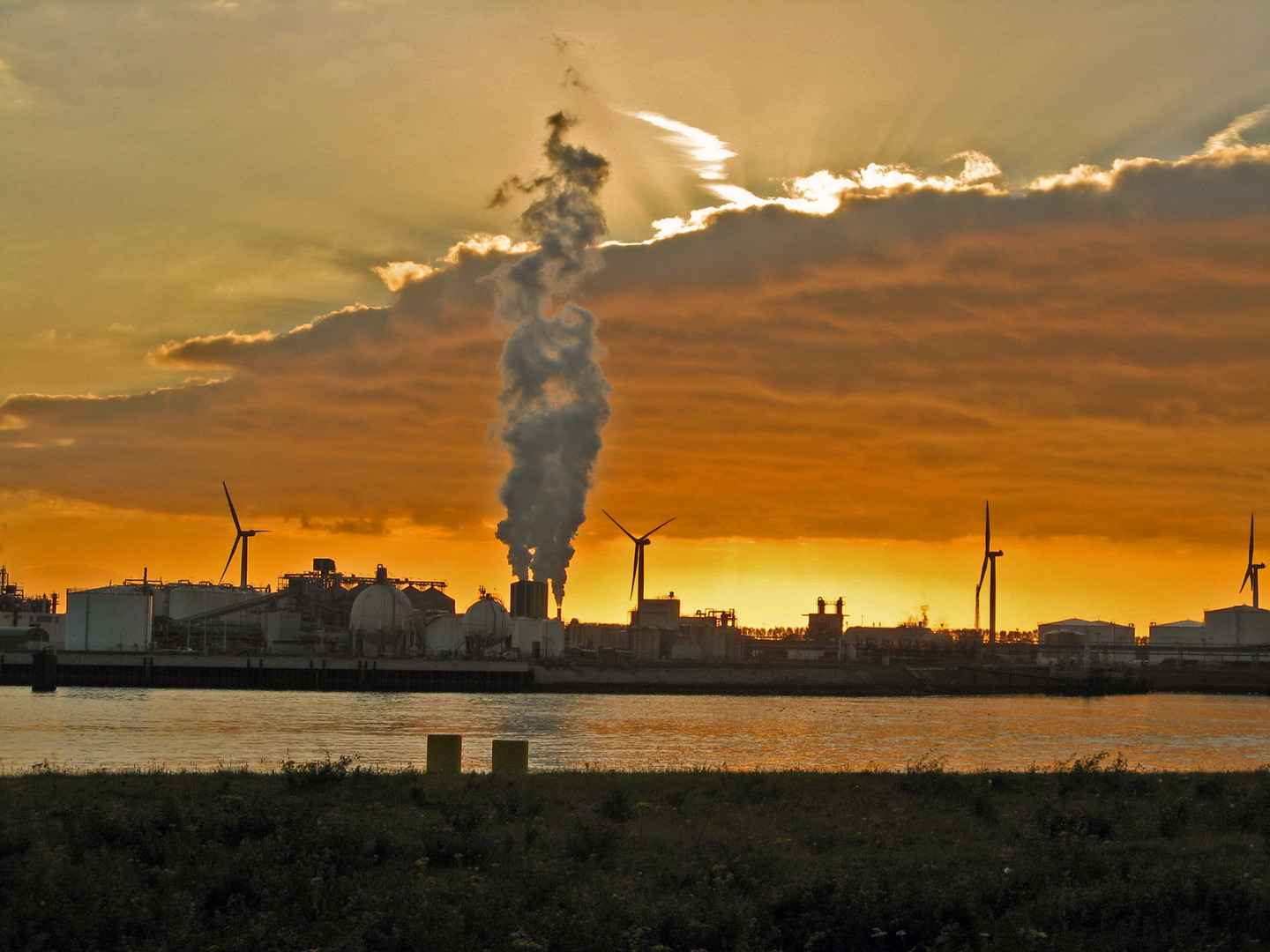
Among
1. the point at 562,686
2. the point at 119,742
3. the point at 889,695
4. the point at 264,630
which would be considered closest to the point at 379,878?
the point at 119,742

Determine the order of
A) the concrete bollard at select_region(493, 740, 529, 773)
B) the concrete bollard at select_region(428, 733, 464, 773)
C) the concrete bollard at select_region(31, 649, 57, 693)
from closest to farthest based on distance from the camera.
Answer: the concrete bollard at select_region(428, 733, 464, 773) < the concrete bollard at select_region(493, 740, 529, 773) < the concrete bollard at select_region(31, 649, 57, 693)

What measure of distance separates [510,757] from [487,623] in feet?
409

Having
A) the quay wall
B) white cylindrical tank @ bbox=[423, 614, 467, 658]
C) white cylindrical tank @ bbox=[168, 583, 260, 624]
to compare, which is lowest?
the quay wall

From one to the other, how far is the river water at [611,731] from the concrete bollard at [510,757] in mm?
5516

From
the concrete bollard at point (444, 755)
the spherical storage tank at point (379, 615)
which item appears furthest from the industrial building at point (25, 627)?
the concrete bollard at point (444, 755)

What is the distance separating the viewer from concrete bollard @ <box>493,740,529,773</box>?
29.3 metres

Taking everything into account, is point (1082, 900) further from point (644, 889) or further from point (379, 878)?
point (379, 878)

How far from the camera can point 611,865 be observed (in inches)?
795

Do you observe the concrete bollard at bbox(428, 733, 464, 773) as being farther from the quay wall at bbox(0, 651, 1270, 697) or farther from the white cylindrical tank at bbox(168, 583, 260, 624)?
the white cylindrical tank at bbox(168, 583, 260, 624)

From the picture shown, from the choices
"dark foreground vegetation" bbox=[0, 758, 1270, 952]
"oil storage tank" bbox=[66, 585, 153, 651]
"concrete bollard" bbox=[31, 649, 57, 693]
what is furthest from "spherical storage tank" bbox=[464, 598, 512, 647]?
"dark foreground vegetation" bbox=[0, 758, 1270, 952]

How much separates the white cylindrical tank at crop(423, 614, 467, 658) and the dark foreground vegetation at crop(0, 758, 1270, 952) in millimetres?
126983

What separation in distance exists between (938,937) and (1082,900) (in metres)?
2.64

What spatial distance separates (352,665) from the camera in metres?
136

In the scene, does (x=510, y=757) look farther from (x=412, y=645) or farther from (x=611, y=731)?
(x=412, y=645)
